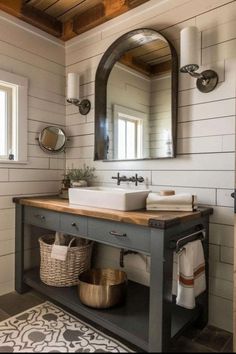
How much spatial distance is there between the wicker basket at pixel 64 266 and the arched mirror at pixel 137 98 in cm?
79

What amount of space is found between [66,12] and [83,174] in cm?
141

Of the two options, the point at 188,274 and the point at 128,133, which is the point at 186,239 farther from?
the point at 128,133

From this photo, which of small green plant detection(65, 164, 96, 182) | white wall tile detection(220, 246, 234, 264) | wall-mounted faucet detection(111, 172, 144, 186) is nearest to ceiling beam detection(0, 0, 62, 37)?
small green plant detection(65, 164, 96, 182)

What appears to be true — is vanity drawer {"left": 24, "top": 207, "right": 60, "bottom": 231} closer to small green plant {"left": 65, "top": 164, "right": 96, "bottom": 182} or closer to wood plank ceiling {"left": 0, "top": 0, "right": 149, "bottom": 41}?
small green plant {"left": 65, "top": 164, "right": 96, "bottom": 182}

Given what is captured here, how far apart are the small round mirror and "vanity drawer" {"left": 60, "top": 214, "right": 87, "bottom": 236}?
0.83 metres

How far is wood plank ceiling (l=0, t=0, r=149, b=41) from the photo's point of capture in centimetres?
205

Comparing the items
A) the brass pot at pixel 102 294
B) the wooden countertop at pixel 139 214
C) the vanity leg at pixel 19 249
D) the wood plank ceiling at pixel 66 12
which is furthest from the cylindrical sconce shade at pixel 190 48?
the vanity leg at pixel 19 249

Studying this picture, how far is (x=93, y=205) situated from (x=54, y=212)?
34cm

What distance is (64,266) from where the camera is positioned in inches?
77.5

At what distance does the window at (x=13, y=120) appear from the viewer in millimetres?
2160

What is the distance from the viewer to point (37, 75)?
232 centimetres

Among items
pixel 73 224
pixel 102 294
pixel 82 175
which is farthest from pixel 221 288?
pixel 82 175

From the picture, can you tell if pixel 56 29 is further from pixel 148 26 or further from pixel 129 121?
pixel 129 121

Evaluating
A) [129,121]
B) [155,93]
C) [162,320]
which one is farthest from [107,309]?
[155,93]
